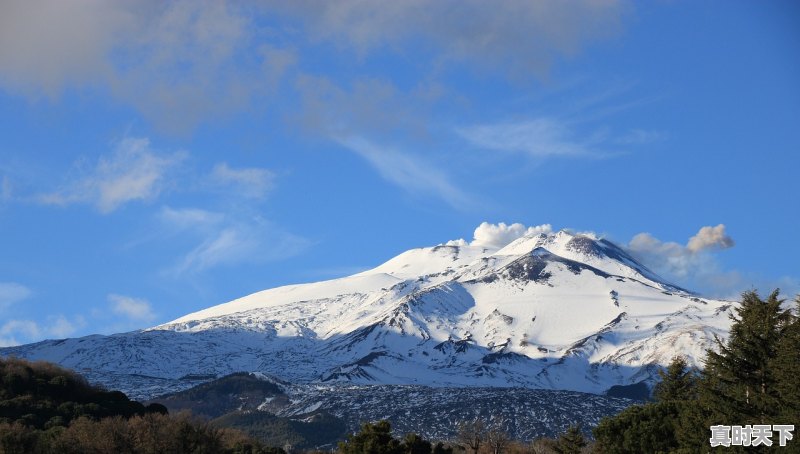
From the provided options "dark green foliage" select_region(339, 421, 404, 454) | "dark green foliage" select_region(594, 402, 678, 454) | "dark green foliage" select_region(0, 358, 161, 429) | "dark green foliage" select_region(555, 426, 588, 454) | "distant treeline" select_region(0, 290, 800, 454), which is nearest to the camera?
Result: "distant treeline" select_region(0, 290, 800, 454)

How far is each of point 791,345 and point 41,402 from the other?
110 m

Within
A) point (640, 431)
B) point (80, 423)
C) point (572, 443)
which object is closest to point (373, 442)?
point (640, 431)

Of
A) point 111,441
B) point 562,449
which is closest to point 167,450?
point 111,441

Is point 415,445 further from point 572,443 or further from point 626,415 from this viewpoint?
point 626,415

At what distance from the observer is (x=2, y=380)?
14988 cm

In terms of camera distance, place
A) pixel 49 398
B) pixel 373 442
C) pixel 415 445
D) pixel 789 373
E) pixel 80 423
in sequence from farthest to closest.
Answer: pixel 49 398, pixel 80 423, pixel 415 445, pixel 373 442, pixel 789 373

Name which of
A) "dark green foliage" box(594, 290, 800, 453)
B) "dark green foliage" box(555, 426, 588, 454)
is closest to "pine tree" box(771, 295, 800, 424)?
"dark green foliage" box(594, 290, 800, 453)

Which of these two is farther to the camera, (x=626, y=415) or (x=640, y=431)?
(x=626, y=415)

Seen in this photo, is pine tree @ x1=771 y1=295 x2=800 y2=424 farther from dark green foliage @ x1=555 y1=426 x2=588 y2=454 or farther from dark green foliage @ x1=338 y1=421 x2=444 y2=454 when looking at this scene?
dark green foliage @ x1=555 y1=426 x2=588 y2=454

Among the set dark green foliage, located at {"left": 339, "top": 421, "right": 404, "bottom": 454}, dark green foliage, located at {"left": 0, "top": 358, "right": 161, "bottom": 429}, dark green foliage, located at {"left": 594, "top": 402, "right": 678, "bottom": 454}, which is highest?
dark green foliage, located at {"left": 0, "top": 358, "right": 161, "bottom": 429}

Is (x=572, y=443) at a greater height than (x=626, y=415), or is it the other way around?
(x=626, y=415)

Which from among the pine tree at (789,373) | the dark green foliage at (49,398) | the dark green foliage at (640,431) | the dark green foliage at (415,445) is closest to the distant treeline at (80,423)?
the dark green foliage at (49,398)

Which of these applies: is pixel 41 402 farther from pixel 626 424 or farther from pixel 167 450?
pixel 626 424

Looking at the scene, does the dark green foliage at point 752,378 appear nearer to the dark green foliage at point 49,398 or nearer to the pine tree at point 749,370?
the pine tree at point 749,370
